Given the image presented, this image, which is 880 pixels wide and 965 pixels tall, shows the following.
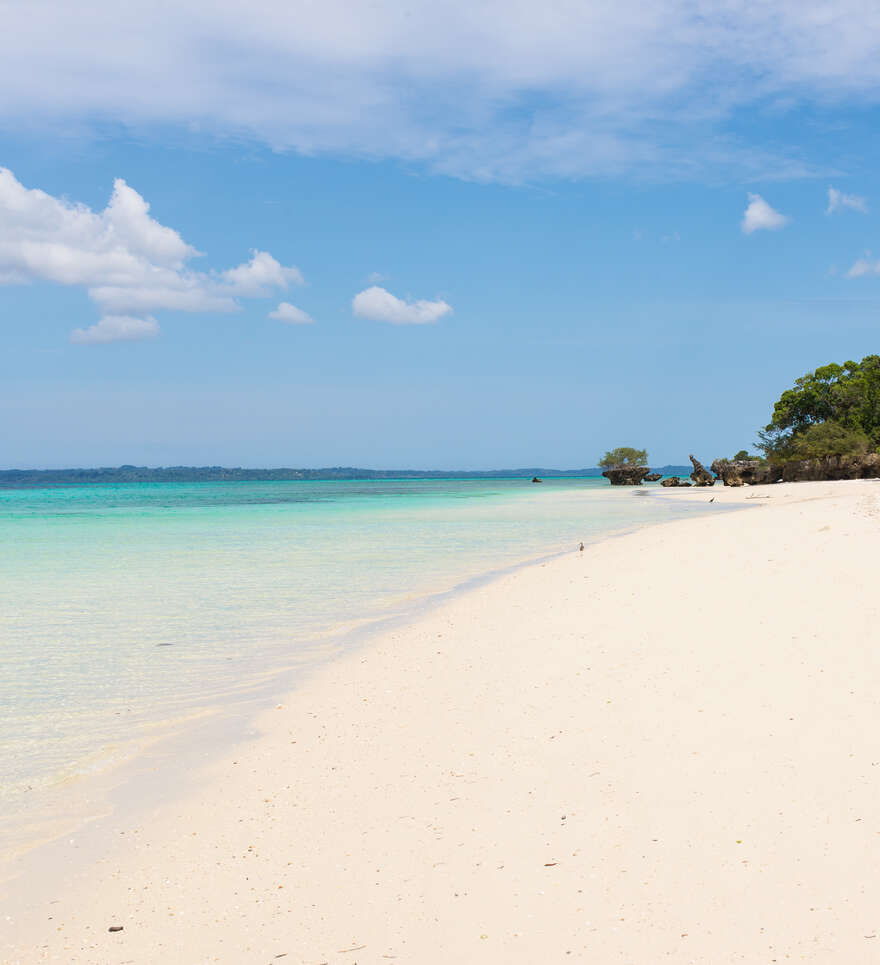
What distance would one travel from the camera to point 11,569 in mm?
18172

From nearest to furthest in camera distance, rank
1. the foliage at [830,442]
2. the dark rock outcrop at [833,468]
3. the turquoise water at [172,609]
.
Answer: the turquoise water at [172,609], the dark rock outcrop at [833,468], the foliage at [830,442]

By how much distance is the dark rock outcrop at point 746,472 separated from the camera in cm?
6102

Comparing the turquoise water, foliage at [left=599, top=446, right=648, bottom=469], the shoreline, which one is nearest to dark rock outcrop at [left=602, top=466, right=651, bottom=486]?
foliage at [left=599, top=446, right=648, bottom=469]

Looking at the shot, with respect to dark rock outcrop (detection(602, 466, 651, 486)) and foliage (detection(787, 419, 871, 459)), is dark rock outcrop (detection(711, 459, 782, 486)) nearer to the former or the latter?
foliage (detection(787, 419, 871, 459))

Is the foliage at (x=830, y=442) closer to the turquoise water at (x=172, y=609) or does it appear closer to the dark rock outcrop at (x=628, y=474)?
the dark rock outcrop at (x=628, y=474)

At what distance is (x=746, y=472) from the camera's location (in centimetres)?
6397

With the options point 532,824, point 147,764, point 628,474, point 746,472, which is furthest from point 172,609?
point 628,474

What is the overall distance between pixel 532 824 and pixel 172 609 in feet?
30.4

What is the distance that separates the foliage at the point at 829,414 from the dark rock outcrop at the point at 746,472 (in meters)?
1.25

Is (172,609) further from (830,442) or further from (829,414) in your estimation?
(829,414)

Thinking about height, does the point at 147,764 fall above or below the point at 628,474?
below

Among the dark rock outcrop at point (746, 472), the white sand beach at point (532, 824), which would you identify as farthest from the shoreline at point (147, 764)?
the dark rock outcrop at point (746, 472)

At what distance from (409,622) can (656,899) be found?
696 cm

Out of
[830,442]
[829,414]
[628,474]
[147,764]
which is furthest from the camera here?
[628,474]
